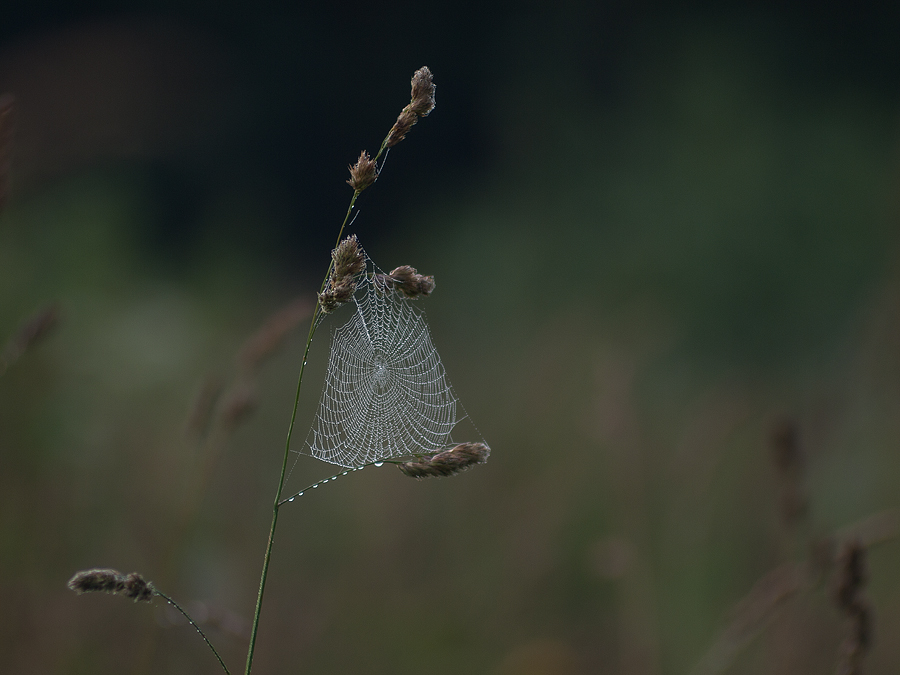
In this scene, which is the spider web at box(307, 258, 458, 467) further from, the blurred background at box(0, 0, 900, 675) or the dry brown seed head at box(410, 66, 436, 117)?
the dry brown seed head at box(410, 66, 436, 117)

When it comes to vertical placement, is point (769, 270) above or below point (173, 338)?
below

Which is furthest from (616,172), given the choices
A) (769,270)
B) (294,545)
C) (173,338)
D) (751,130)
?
(294,545)

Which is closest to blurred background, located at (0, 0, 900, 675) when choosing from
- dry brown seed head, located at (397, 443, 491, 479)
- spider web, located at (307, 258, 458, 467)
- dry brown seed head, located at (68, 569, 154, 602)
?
spider web, located at (307, 258, 458, 467)

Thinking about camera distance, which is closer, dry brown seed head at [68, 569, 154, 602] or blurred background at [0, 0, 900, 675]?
dry brown seed head at [68, 569, 154, 602]

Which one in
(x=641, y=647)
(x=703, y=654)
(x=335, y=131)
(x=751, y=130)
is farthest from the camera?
(x=335, y=131)

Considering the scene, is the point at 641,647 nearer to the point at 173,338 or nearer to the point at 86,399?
the point at 86,399

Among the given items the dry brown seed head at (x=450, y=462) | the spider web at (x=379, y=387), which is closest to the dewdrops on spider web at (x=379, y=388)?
the spider web at (x=379, y=387)

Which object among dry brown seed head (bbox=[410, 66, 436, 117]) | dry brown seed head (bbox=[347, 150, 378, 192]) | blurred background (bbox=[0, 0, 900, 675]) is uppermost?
dry brown seed head (bbox=[410, 66, 436, 117])
